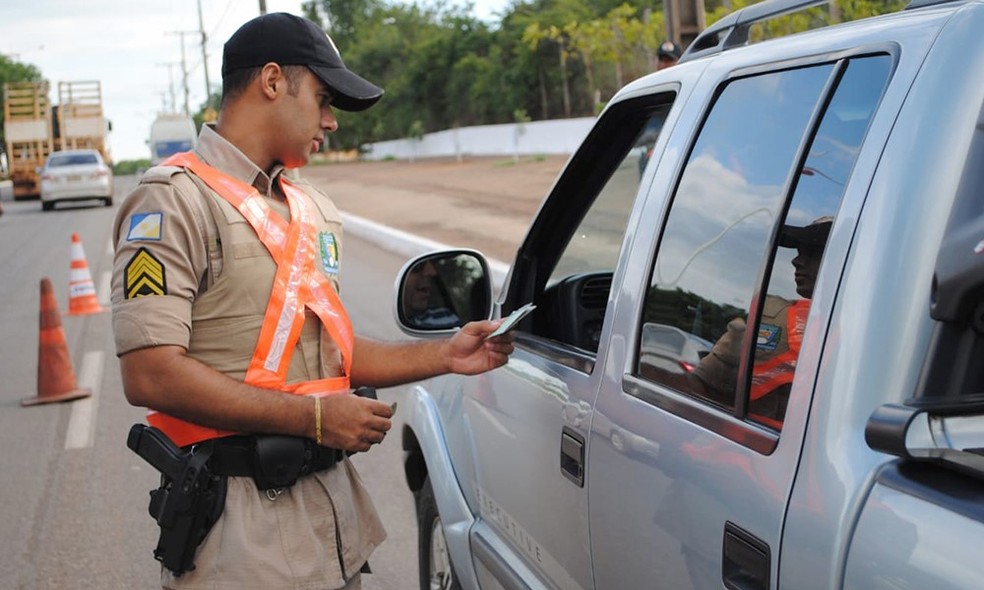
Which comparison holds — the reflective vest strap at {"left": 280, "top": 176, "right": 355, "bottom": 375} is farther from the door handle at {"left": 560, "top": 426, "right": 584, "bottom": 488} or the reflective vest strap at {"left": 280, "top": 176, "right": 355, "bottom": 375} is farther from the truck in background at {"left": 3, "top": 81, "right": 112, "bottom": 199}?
the truck in background at {"left": 3, "top": 81, "right": 112, "bottom": 199}

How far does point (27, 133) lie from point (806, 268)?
151 feet

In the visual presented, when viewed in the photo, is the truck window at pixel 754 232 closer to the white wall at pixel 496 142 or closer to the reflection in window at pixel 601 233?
the reflection in window at pixel 601 233

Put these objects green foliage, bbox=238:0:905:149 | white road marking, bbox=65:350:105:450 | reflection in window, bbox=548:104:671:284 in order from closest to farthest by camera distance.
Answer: reflection in window, bbox=548:104:671:284
white road marking, bbox=65:350:105:450
green foliage, bbox=238:0:905:149

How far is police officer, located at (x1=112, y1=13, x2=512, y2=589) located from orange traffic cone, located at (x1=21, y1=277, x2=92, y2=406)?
654 cm

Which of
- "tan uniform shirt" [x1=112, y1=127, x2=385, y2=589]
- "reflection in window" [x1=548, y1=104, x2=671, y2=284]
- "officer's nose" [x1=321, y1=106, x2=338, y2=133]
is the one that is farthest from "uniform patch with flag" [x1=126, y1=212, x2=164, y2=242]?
"reflection in window" [x1=548, y1=104, x2=671, y2=284]

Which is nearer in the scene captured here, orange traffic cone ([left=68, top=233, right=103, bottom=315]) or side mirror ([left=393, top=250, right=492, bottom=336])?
side mirror ([left=393, top=250, right=492, bottom=336])

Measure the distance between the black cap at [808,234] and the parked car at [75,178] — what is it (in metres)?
35.1

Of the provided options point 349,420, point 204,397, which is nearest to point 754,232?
point 349,420

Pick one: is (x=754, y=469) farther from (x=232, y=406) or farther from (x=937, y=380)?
(x=232, y=406)

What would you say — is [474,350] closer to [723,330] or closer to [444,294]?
[444,294]

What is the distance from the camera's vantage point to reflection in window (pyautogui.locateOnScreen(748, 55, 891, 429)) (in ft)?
6.39

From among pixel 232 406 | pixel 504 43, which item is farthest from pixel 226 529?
pixel 504 43

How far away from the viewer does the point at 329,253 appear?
8.94 ft

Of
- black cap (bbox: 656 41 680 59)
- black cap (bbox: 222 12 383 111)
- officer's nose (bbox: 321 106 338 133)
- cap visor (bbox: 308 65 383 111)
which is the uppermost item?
black cap (bbox: 656 41 680 59)
